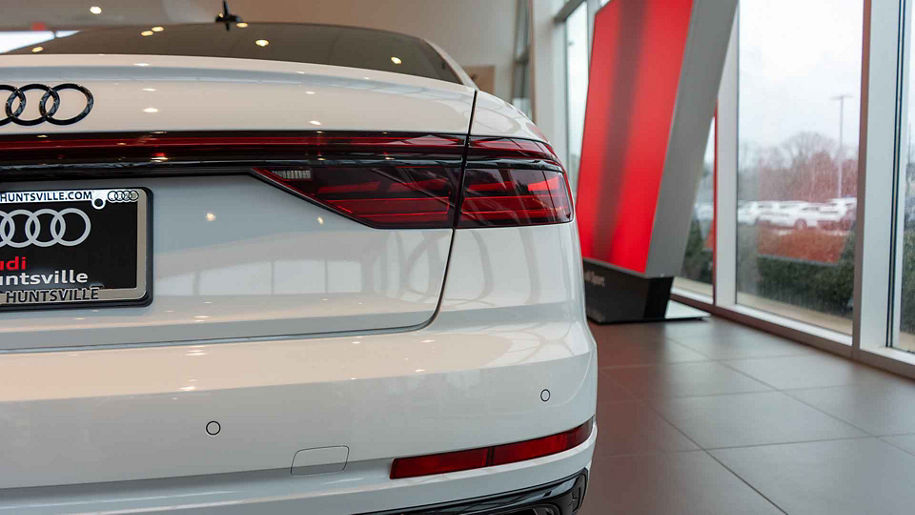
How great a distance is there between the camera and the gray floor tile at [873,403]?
246 cm

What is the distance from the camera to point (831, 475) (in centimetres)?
201

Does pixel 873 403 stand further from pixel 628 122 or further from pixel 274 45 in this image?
pixel 628 122

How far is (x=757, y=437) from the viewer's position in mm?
2348

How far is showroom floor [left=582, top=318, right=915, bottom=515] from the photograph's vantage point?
1.88 m

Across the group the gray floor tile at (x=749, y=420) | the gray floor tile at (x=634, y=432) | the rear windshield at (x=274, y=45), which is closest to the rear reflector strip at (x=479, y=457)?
the rear windshield at (x=274, y=45)

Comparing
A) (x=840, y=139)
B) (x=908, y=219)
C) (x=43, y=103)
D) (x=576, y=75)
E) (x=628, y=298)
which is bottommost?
(x=628, y=298)

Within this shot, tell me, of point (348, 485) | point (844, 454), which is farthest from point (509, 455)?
point (844, 454)

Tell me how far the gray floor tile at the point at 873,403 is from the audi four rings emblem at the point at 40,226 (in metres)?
2.55

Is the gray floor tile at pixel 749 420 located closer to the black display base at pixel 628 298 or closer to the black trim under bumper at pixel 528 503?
the black trim under bumper at pixel 528 503

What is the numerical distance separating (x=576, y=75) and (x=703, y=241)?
164 inches

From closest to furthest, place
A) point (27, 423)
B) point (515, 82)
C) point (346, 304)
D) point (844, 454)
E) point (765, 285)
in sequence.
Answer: point (27, 423) → point (346, 304) → point (844, 454) → point (765, 285) → point (515, 82)

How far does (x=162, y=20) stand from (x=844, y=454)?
10.7 meters

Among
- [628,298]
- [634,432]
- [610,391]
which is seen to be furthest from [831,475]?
[628,298]

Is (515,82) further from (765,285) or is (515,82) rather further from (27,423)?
(27,423)
